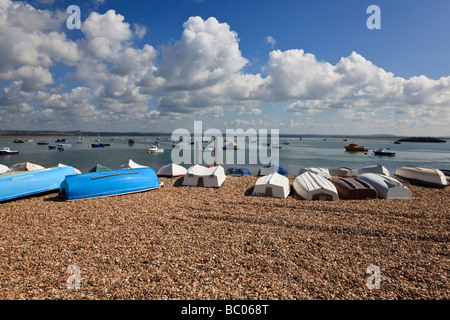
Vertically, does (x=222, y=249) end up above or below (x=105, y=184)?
below

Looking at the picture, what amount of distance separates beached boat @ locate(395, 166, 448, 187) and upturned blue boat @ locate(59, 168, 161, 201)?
57.5 feet

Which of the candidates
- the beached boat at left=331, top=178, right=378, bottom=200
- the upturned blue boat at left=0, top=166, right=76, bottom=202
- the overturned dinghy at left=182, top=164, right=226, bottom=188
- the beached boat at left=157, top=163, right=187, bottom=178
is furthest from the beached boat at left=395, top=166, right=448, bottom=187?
the upturned blue boat at left=0, top=166, right=76, bottom=202

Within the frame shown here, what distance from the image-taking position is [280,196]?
11922 millimetres

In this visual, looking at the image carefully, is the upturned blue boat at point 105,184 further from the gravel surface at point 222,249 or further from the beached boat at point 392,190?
the beached boat at point 392,190

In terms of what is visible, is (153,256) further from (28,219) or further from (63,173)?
(63,173)

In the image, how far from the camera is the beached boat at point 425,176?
552 inches

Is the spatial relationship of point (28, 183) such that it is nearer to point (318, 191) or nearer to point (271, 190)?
point (271, 190)

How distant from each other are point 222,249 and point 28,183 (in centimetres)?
1133

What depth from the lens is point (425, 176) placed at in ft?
48.0

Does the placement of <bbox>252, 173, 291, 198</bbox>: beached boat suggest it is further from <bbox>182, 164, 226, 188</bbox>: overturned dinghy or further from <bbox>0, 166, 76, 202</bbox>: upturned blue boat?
<bbox>0, 166, 76, 202</bbox>: upturned blue boat

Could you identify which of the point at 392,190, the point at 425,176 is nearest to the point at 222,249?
the point at 392,190

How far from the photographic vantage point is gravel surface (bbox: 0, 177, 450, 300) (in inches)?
187

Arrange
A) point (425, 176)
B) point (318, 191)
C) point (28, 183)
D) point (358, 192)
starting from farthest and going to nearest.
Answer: point (425, 176) < point (358, 192) < point (318, 191) < point (28, 183)
